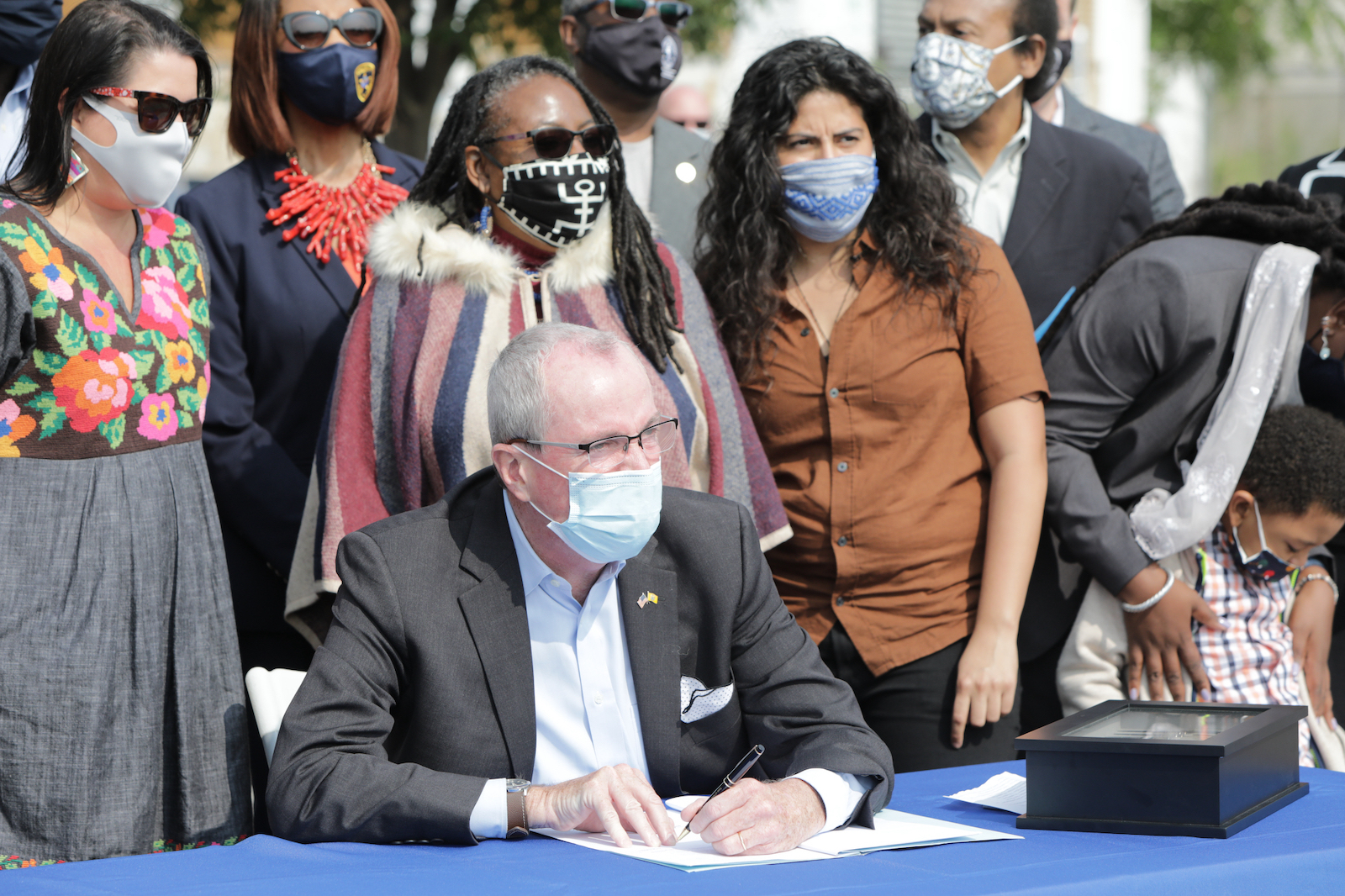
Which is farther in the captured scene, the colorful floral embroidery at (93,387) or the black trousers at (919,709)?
the black trousers at (919,709)

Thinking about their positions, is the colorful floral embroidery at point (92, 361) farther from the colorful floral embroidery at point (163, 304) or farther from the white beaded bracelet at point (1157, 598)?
the white beaded bracelet at point (1157, 598)

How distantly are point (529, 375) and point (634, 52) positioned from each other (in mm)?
2043

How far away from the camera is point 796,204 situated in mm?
3395

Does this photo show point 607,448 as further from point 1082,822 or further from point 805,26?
point 805,26

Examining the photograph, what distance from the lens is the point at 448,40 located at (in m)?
9.81

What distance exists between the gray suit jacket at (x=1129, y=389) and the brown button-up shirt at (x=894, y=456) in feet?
0.51

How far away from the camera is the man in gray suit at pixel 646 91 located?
13.8 feet

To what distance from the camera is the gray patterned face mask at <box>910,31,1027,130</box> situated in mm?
3988

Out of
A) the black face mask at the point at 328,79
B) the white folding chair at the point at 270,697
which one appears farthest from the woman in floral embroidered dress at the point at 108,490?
the black face mask at the point at 328,79

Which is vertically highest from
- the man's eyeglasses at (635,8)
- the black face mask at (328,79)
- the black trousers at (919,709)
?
the man's eyeglasses at (635,8)

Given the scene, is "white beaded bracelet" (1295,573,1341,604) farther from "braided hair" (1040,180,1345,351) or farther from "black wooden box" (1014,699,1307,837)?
"black wooden box" (1014,699,1307,837)

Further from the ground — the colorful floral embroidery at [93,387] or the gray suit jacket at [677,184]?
the gray suit jacket at [677,184]

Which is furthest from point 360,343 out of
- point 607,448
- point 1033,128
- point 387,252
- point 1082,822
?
point 1033,128

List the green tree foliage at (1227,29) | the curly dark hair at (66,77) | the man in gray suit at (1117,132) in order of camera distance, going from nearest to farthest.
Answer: the curly dark hair at (66,77)
the man in gray suit at (1117,132)
the green tree foliage at (1227,29)
